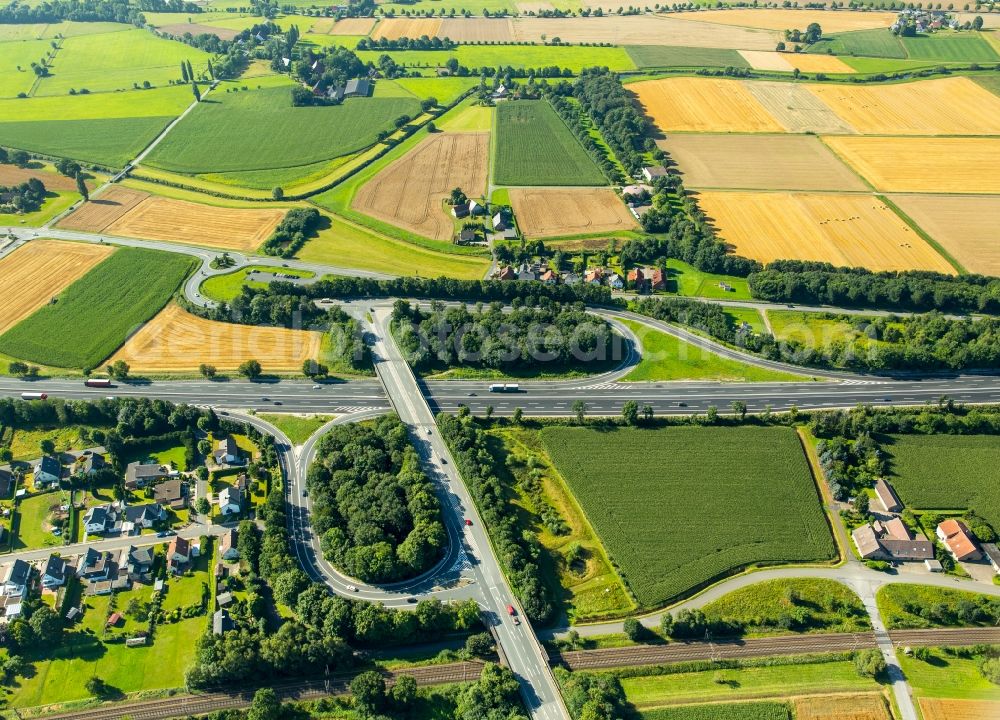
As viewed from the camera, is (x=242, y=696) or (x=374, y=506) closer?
(x=242, y=696)

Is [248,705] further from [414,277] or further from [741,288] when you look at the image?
[741,288]

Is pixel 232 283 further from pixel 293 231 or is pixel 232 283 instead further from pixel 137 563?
pixel 137 563

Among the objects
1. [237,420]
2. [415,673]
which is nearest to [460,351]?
[237,420]

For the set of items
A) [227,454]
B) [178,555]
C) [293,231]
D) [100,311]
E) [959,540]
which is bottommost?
[178,555]

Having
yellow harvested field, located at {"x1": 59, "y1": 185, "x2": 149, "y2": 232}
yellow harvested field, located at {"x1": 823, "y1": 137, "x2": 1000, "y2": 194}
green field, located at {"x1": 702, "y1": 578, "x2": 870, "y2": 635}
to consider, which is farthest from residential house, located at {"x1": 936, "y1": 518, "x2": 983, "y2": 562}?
yellow harvested field, located at {"x1": 59, "y1": 185, "x2": 149, "y2": 232}

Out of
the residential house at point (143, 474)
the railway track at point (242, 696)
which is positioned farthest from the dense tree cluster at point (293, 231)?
the railway track at point (242, 696)

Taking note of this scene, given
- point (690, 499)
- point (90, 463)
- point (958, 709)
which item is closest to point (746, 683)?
point (958, 709)

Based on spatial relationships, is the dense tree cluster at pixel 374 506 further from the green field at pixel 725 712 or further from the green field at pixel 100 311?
the green field at pixel 100 311
